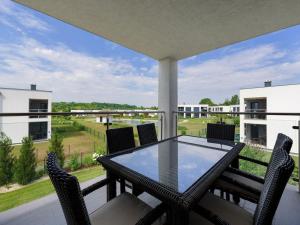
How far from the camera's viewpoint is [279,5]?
2.30m

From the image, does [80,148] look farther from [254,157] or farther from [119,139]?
[254,157]

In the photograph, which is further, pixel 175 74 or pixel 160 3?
pixel 175 74

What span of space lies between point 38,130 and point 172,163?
184cm

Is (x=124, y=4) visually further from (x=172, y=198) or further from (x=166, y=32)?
(x=172, y=198)

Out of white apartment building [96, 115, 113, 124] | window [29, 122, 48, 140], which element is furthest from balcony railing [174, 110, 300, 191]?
window [29, 122, 48, 140]

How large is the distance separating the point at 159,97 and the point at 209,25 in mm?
2294

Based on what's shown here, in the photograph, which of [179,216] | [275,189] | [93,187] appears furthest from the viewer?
[93,187]

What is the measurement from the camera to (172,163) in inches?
64.0

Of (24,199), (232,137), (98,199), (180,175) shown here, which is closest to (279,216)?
(232,137)

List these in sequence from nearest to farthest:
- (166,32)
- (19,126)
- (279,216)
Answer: (279,216), (19,126), (166,32)

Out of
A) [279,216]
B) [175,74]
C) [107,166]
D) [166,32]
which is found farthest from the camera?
[175,74]

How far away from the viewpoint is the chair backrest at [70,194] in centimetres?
66

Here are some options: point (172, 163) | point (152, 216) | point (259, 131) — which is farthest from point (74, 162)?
point (259, 131)

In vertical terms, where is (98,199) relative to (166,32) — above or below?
below
